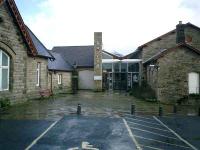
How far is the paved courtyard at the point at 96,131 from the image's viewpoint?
37.2 ft

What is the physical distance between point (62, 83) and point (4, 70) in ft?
59.4

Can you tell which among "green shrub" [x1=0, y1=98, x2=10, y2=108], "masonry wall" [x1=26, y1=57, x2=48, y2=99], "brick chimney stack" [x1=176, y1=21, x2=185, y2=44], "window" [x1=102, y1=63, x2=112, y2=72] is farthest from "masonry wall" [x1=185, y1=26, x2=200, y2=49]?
"green shrub" [x1=0, y1=98, x2=10, y2=108]

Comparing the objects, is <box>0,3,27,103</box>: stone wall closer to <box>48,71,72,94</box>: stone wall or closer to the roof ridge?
the roof ridge

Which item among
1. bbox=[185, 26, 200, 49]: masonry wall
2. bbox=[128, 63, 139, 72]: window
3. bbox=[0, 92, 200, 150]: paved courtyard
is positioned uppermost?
bbox=[185, 26, 200, 49]: masonry wall

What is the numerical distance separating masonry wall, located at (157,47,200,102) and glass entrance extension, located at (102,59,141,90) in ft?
50.1

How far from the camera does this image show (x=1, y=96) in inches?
817

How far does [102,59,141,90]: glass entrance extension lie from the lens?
44.9 metres

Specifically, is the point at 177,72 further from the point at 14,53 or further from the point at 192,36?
the point at 14,53

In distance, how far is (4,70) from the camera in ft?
71.3

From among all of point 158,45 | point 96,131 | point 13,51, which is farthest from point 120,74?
point 96,131

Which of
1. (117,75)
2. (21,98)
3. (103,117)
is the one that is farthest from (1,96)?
(117,75)

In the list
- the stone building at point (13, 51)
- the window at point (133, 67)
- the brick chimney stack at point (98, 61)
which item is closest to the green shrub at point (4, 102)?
the stone building at point (13, 51)

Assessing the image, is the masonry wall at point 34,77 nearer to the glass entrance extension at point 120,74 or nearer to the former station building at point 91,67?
the former station building at point 91,67

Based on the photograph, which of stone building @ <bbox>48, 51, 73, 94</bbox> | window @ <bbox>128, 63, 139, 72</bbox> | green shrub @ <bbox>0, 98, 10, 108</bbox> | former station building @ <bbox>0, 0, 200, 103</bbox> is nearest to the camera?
green shrub @ <bbox>0, 98, 10, 108</bbox>
